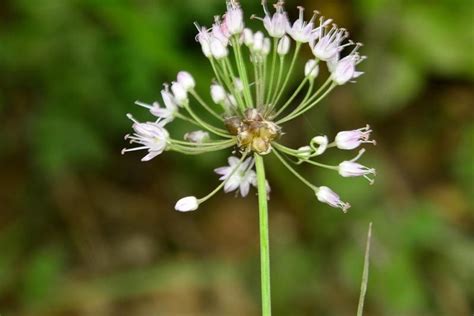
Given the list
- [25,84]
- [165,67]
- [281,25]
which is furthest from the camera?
[25,84]

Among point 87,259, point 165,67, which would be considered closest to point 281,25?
point 165,67

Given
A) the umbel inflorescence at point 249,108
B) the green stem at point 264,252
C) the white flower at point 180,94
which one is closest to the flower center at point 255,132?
the umbel inflorescence at point 249,108

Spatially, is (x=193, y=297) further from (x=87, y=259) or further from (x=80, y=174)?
(x=80, y=174)

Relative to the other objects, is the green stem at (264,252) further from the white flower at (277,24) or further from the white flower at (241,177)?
the white flower at (277,24)

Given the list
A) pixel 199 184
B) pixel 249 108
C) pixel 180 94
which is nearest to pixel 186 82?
pixel 180 94

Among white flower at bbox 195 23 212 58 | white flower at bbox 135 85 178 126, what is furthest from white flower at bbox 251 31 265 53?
white flower at bbox 135 85 178 126

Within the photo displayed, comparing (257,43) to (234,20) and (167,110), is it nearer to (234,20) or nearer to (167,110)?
(234,20)
